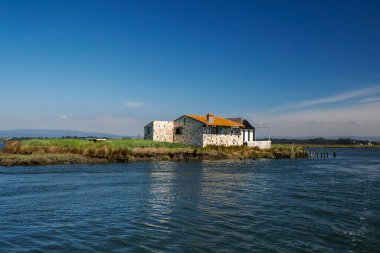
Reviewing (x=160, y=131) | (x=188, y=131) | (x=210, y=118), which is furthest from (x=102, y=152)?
(x=210, y=118)

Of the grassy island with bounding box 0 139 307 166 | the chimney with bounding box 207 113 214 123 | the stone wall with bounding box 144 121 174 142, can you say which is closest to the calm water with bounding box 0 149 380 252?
the grassy island with bounding box 0 139 307 166

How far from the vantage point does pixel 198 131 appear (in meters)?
72.3

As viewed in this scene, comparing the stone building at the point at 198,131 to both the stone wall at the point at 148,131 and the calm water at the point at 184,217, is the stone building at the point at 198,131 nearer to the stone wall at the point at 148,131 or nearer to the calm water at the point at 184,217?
the stone wall at the point at 148,131

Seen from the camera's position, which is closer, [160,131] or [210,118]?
[210,118]

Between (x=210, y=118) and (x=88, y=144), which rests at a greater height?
(x=210, y=118)

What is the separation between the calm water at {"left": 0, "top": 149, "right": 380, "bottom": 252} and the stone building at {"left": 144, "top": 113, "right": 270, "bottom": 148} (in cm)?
3987

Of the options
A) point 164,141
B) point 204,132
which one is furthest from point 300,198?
point 164,141

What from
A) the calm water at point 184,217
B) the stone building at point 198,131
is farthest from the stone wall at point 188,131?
the calm water at point 184,217

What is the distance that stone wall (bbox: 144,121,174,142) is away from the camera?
75.4 metres

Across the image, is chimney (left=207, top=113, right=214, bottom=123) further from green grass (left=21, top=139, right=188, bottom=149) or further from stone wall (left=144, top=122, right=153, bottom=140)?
stone wall (left=144, top=122, right=153, bottom=140)

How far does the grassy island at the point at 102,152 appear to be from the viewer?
49.3m

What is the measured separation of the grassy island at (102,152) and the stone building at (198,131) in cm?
241

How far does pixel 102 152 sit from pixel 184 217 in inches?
1568

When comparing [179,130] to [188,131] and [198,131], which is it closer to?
[188,131]
